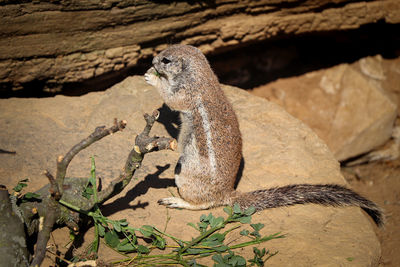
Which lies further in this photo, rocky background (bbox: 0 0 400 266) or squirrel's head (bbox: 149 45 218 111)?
squirrel's head (bbox: 149 45 218 111)

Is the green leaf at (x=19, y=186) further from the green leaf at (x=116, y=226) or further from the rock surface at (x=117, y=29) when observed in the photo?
the rock surface at (x=117, y=29)

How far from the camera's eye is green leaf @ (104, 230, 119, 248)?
10.9 feet

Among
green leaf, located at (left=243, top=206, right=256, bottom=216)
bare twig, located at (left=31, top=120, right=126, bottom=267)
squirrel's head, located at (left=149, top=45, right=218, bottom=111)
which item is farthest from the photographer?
squirrel's head, located at (left=149, top=45, right=218, bottom=111)

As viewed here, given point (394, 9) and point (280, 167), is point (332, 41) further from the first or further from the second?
point (280, 167)

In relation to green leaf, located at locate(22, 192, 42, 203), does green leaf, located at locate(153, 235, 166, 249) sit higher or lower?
lower

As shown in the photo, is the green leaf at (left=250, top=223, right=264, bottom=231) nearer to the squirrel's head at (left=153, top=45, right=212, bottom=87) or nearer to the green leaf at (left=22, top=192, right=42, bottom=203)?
the squirrel's head at (left=153, top=45, right=212, bottom=87)

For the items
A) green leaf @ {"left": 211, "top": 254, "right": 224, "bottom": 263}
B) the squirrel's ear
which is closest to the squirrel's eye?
the squirrel's ear

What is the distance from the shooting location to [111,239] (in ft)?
10.9

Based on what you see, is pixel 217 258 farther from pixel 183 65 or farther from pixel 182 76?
pixel 183 65

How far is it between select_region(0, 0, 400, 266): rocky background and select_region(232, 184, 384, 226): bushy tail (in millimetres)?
112

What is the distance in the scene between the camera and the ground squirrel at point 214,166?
12.7 feet

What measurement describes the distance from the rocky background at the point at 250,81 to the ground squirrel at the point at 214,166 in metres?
0.18

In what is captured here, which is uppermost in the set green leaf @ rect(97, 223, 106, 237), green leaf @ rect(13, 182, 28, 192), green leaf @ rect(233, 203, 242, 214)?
green leaf @ rect(13, 182, 28, 192)

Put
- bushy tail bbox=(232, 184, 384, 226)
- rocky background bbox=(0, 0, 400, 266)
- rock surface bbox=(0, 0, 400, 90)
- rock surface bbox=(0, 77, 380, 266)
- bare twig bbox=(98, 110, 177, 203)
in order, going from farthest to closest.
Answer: rock surface bbox=(0, 0, 400, 90)
rocky background bbox=(0, 0, 400, 266)
bushy tail bbox=(232, 184, 384, 226)
rock surface bbox=(0, 77, 380, 266)
bare twig bbox=(98, 110, 177, 203)
